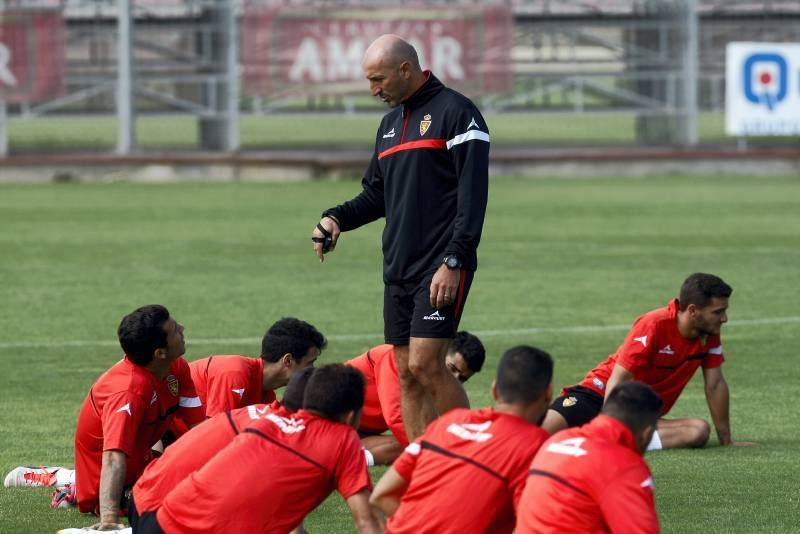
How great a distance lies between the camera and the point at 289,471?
5.94 metres

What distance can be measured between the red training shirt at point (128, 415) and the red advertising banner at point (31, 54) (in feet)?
82.4

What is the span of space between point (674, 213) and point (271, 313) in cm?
1115

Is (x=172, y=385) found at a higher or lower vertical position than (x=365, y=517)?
higher

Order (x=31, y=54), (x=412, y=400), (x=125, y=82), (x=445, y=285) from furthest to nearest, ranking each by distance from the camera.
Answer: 1. (x=125, y=82)
2. (x=31, y=54)
3. (x=412, y=400)
4. (x=445, y=285)

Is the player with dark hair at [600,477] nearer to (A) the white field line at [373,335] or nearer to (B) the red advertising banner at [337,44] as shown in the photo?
(A) the white field line at [373,335]

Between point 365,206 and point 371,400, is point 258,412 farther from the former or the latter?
point 371,400

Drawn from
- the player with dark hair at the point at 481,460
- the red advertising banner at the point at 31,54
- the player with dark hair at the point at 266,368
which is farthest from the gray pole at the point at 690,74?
the player with dark hair at the point at 481,460

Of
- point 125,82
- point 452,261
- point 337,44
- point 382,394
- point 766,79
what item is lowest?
point 382,394

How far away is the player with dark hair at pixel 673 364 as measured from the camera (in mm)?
8969

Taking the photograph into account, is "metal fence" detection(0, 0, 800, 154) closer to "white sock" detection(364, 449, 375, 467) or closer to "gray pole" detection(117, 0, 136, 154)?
"gray pole" detection(117, 0, 136, 154)

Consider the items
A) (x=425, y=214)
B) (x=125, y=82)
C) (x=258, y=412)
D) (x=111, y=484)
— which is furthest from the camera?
(x=125, y=82)

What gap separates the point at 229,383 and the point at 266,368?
0.20 m

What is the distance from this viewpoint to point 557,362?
1209 centimetres

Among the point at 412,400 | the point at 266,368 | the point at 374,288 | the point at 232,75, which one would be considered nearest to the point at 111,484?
the point at 266,368
